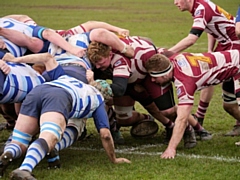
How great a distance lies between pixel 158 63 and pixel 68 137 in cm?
135

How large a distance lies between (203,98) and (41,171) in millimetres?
3281

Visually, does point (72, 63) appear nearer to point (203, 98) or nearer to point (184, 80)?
point (184, 80)

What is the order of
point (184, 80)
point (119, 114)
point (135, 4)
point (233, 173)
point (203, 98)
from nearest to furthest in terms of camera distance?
1. point (233, 173)
2. point (184, 80)
3. point (119, 114)
4. point (203, 98)
5. point (135, 4)

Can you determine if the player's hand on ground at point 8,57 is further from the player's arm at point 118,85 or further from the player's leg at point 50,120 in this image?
the player's arm at point 118,85

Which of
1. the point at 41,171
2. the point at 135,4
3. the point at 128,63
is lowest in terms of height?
the point at 135,4

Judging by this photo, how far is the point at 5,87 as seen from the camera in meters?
6.46

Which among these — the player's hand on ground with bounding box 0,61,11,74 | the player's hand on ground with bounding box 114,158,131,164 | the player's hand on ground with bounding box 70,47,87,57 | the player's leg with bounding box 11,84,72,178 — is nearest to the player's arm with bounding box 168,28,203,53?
the player's hand on ground with bounding box 70,47,87,57

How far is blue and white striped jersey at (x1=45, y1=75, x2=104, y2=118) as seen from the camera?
612cm

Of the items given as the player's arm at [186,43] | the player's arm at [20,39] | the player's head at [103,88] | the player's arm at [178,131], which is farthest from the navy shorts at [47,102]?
the player's arm at [186,43]

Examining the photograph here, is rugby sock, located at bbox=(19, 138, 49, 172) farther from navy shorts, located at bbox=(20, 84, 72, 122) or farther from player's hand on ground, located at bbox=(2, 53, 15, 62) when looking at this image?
player's hand on ground, located at bbox=(2, 53, 15, 62)

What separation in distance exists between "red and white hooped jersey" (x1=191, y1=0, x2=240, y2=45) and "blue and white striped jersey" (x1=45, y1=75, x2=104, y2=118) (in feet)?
8.29

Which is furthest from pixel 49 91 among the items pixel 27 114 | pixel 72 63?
pixel 72 63

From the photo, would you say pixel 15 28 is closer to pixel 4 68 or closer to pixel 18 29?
pixel 18 29

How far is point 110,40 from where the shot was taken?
707cm
